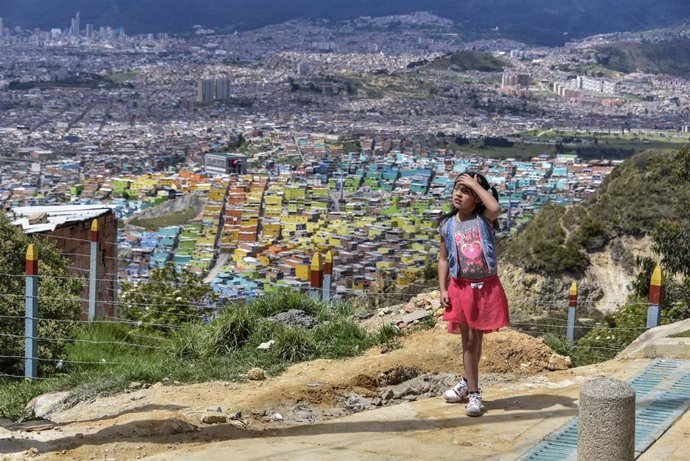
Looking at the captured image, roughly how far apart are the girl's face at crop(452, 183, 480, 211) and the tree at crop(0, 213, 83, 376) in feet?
10.3

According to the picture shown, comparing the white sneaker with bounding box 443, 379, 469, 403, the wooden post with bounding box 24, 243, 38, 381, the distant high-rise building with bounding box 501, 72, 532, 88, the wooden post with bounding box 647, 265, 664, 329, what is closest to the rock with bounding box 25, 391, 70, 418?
the wooden post with bounding box 24, 243, 38, 381

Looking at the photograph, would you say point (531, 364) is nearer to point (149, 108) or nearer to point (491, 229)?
point (491, 229)

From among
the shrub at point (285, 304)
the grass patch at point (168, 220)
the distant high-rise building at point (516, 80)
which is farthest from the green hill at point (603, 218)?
the distant high-rise building at point (516, 80)

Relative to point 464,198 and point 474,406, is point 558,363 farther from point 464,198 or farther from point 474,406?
point 464,198

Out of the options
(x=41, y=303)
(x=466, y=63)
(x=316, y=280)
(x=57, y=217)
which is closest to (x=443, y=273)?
(x=316, y=280)

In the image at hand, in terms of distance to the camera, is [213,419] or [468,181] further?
[468,181]

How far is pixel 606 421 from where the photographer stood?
13.5 ft

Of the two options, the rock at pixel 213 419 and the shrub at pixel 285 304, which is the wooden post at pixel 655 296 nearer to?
the shrub at pixel 285 304

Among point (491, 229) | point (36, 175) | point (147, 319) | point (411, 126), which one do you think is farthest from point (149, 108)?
point (491, 229)

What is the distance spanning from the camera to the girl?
572 cm

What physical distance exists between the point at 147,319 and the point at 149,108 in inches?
2889

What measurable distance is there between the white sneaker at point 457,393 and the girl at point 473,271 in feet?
0.29

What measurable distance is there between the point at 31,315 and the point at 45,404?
1.02 metres

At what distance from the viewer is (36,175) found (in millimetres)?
49500
